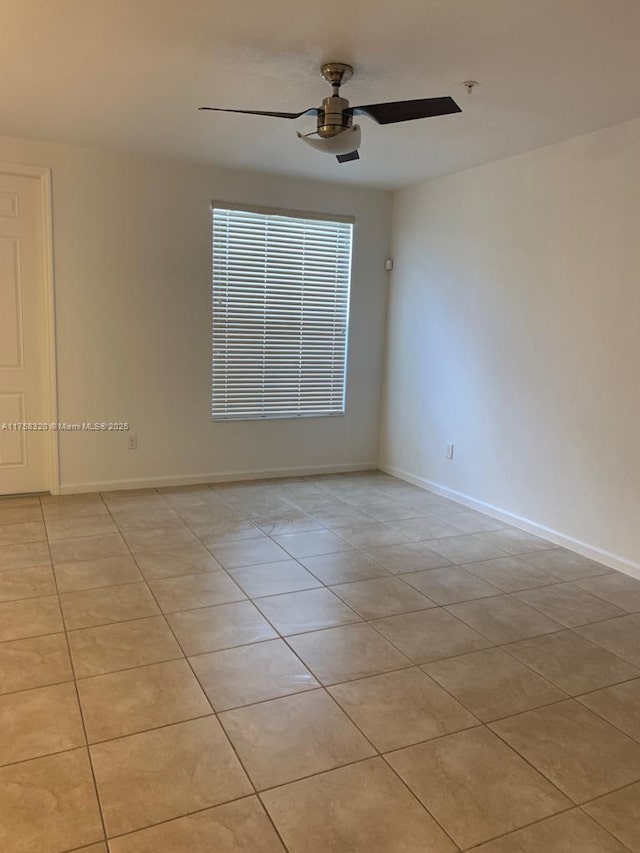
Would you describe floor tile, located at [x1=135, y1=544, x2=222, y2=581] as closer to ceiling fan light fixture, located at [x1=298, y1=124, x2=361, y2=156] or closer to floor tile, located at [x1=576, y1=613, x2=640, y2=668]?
floor tile, located at [x1=576, y1=613, x2=640, y2=668]

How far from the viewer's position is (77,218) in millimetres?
4500

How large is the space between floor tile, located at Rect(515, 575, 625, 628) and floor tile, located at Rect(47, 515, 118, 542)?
2.50 m

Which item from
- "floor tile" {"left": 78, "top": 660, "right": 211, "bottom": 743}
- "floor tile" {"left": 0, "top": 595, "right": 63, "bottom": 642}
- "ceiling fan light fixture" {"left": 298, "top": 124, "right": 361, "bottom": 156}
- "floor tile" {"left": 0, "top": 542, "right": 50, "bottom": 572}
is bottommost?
"floor tile" {"left": 78, "top": 660, "right": 211, "bottom": 743}

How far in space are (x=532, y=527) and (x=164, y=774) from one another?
3.02 meters

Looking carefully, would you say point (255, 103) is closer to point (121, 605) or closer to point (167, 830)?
point (121, 605)

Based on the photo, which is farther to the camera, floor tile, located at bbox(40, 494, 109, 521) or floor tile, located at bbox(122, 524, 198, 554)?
floor tile, located at bbox(40, 494, 109, 521)

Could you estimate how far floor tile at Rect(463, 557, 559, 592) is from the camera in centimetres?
338

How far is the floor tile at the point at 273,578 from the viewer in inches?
125

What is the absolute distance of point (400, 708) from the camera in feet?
7.36

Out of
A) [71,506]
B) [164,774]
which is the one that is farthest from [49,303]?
A: [164,774]

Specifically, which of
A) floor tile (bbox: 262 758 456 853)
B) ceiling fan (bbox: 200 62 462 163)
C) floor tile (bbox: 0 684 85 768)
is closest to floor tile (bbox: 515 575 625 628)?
floor tile (bbox: 262 758 456 853)

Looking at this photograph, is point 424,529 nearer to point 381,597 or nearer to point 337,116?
point 381,597

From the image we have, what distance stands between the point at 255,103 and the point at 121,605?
103 inches

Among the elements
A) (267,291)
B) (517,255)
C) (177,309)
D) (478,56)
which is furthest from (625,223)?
(177,309)
